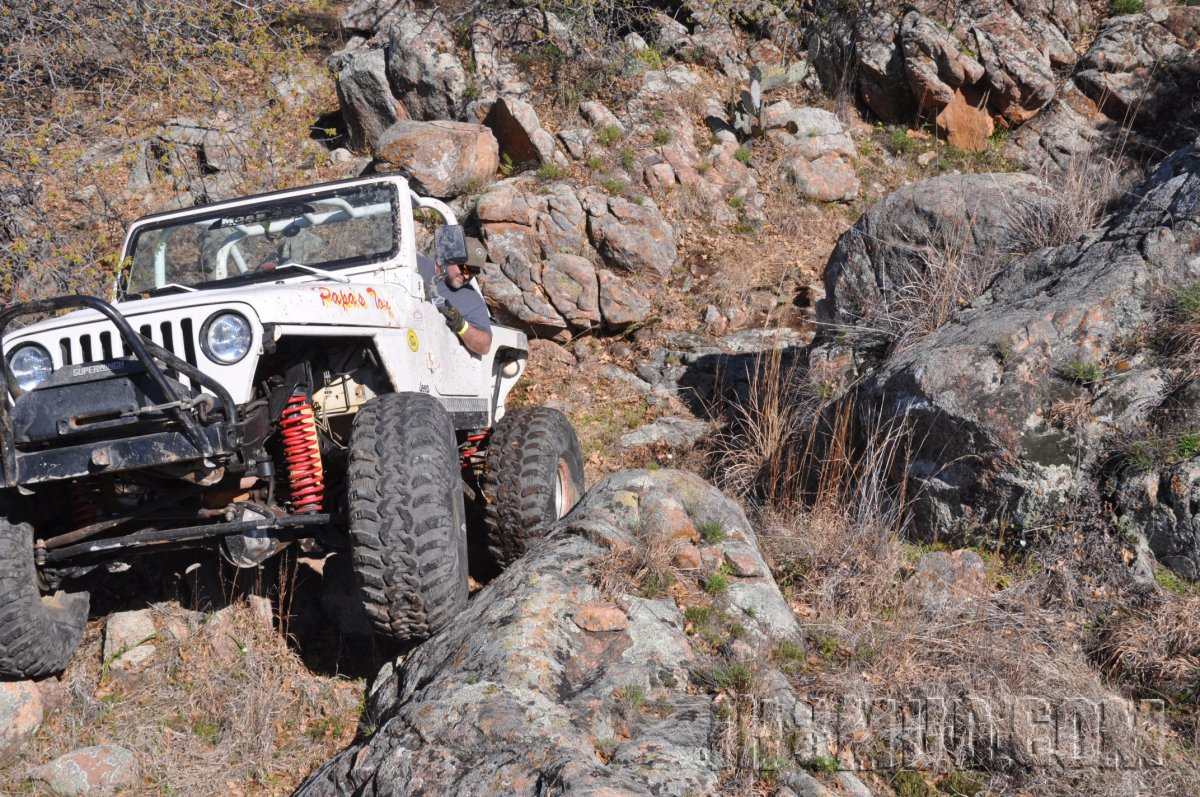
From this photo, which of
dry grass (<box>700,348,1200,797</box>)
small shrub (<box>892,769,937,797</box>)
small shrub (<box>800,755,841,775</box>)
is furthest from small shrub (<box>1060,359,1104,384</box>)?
small shrub (<box>800,755,841,775</box>)

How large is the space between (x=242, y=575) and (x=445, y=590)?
2.13 m

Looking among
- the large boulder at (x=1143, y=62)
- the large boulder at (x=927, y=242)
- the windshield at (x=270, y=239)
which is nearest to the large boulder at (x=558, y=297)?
the large boulder at (x=927, y=242)

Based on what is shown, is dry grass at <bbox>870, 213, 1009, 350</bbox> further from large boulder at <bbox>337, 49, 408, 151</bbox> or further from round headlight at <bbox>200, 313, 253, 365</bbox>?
large boulder at <bbox>337, 49, 408, 151</bbox>

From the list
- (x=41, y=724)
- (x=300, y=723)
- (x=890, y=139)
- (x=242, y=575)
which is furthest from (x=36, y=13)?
(x=890, y=139)

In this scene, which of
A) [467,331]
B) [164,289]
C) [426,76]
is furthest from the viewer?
[426,76]

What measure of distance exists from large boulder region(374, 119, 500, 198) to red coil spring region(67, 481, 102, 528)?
5.62 m

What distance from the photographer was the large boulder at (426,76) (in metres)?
11.3

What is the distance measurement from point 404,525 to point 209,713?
5.59 ft

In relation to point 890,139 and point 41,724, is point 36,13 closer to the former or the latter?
point 41,724

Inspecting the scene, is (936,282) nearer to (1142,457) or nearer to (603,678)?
(1142,457)

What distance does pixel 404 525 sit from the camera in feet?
12.4

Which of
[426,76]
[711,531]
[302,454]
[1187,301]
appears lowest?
[711,531]

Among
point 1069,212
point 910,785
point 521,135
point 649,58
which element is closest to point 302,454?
point 910,785

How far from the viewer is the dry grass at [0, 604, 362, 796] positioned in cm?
423
